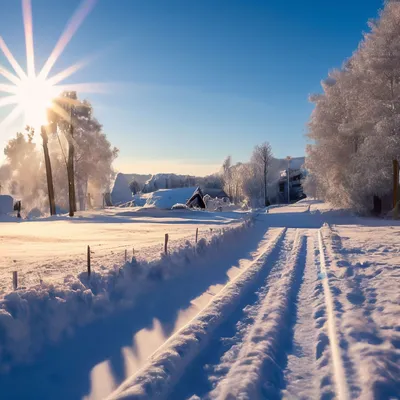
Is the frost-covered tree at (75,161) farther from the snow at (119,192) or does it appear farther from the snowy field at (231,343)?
the snowy field at (231,343)

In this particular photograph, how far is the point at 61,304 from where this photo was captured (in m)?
4.62

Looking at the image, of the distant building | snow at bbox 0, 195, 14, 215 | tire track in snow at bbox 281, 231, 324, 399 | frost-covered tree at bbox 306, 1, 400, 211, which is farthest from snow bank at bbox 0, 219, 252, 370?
the distant building

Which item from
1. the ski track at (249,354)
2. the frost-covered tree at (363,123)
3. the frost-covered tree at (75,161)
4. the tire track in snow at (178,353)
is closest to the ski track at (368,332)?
the ski track at (249,354)

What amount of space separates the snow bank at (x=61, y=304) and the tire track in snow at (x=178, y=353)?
1367 millimetres

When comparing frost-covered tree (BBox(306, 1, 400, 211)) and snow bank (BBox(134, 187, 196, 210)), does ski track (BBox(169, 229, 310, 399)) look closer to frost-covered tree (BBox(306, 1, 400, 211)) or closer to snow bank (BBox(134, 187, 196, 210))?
frost-covered tree (BBox(306, 1, 400, 211))

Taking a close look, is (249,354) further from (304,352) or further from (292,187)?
(292,187)

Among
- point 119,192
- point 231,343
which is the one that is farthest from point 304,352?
point 119,192

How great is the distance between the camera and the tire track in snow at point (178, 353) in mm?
3238

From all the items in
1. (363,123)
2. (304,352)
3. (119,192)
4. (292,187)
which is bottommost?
(304,352)

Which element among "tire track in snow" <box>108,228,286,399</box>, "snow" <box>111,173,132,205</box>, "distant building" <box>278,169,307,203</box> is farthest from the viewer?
"distant building" <box>278,169,307,203</box>

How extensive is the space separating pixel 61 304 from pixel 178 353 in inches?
75.0

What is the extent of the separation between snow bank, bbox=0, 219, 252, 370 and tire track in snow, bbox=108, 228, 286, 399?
137 centimetres

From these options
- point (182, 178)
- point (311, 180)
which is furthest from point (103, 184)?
point (182, 178)

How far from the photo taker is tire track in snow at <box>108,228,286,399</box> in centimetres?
324
